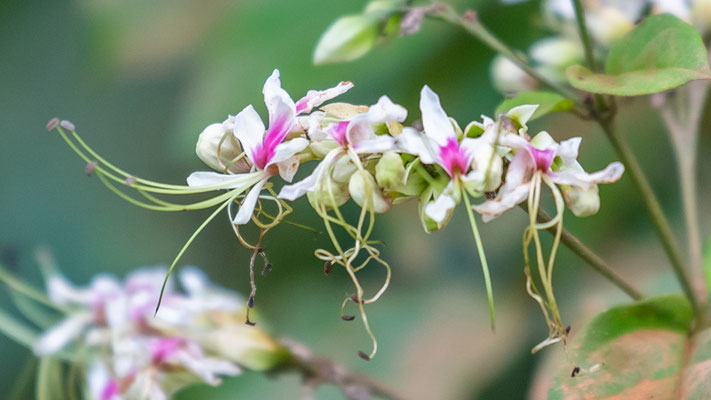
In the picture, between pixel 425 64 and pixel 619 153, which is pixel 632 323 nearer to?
pixel 619 153

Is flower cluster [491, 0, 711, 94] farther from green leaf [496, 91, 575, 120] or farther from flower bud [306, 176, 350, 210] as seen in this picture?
flower bud [306, 176, 350, 210]

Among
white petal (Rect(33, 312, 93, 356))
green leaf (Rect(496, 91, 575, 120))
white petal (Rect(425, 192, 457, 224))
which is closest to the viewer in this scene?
white petal (Rect(425, 192, 457, 224))

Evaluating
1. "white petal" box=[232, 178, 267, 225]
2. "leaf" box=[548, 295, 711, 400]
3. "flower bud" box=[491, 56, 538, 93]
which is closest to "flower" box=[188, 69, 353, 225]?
"white petal" box=[232, 178, 267, 225]

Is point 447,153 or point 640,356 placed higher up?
point 447,153

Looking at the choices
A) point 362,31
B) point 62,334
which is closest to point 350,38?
point 362,31

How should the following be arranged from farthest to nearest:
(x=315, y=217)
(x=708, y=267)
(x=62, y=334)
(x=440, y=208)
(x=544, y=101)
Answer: (x=315, y=217)
(x=62, y=334)
(x=708, y=267)
(x=544, y=101)
(x=440, y=208)

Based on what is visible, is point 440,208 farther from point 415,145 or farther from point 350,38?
point 350,38

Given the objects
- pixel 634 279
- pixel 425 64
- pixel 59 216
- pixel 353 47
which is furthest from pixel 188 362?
pixel 59 216

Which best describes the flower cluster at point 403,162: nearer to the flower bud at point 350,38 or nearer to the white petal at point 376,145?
the white petal at point 376,145
